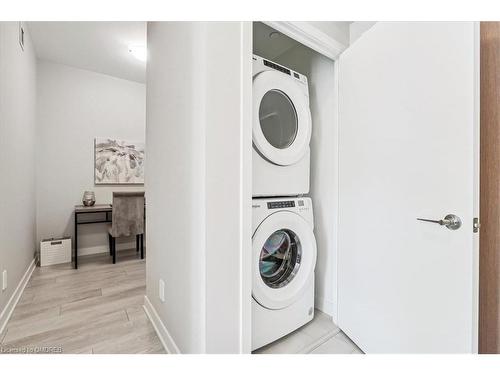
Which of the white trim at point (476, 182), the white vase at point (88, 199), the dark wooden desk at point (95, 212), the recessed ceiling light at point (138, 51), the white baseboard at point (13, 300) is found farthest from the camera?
the white vase at point (88, 199)

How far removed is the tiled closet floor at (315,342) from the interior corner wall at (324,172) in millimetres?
122

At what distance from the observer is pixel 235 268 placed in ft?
3.52

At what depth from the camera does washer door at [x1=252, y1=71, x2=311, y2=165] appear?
140 cm

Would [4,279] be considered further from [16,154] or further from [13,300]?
[16,154]

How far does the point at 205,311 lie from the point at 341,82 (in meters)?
1.50

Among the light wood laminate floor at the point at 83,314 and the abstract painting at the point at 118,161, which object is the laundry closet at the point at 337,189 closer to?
the light wood laminate floor at the point at 83,314

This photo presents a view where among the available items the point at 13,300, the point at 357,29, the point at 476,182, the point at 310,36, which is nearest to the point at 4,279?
the point at 13,300

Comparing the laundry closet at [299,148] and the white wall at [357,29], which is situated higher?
the white wall at [357,29]

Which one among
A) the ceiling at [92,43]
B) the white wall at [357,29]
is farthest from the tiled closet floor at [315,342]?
the ceiling at [92,43]

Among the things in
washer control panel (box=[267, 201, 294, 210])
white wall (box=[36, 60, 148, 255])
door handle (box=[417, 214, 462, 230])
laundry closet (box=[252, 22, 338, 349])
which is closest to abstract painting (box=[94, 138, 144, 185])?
white wall (box=[36, 60, 148, 255])

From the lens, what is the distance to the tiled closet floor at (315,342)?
138cm

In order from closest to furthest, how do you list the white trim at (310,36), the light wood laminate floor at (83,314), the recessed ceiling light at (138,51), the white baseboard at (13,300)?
the white trim at (310,36) → the light wood laminate floor at (83,314) → the white baseboard at (13,300) → the recessed ceiling light at (138,51)

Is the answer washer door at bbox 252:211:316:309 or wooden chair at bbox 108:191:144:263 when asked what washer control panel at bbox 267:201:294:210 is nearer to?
washer door at bbox 252:211:316:309
